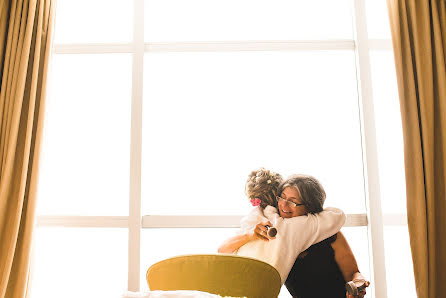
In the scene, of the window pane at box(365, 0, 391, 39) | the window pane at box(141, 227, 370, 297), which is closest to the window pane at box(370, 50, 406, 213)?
the window pane at box(365, 0, 391, 39)

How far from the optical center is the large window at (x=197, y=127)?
88.1 inches

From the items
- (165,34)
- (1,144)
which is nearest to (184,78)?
(165,34)

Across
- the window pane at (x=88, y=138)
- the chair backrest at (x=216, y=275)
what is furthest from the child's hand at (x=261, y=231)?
the window pane at (x=88, y=138)

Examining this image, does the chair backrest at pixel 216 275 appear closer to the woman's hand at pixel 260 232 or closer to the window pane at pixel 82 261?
the woman's hand at pixel 260 232

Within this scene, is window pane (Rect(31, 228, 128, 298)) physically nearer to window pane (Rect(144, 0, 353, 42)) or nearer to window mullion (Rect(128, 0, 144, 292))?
window mullion (Rect(128, 0, 144, 292))

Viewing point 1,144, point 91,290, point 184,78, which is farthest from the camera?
point 184,78

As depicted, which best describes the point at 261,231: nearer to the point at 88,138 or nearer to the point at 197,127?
the point at 197,127

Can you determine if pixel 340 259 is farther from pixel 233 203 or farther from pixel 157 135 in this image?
pixel 157 135

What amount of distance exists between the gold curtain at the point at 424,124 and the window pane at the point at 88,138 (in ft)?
5.37

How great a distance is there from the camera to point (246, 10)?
2504mm

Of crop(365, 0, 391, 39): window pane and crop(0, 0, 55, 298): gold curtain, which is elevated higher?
crop(365, 0, 391, 39): window pane

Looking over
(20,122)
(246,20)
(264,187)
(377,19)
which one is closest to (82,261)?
(20,122)

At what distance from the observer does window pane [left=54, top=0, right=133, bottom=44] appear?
2.48 metres

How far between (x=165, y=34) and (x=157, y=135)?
0.69 metres
